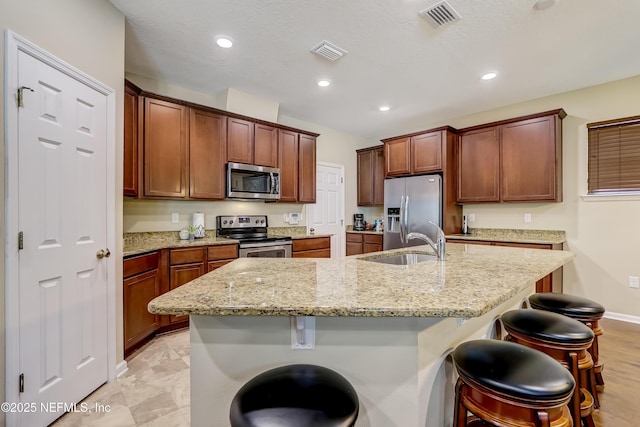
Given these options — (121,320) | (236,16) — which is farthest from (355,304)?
(236,16)

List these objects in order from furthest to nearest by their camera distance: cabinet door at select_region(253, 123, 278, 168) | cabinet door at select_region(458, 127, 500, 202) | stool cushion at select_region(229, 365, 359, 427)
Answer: cabinet door at select_region(458, 127, 500, 202) → cabinet door at select_region(253, 123, 278, 168) → stool cushion at select_region(229, 365, 359, 427)

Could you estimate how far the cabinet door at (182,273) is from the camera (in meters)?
2.82

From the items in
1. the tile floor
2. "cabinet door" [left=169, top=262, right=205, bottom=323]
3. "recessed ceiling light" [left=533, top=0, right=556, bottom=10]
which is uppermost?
"recessed ceiling light" [left=533, top=0, right=556, bottom=10]

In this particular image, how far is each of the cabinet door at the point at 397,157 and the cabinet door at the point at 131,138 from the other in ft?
11.7

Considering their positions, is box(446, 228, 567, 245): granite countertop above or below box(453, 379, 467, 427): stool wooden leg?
above

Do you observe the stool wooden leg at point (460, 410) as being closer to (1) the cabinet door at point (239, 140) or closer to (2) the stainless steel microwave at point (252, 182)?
(2) the stainless steel microwave at point (252, 182)

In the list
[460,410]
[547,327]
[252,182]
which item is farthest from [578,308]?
[252,182]

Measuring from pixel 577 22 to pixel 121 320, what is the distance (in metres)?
4.36

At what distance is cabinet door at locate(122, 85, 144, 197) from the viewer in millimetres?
2625

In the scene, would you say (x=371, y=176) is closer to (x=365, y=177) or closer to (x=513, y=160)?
(x=365, y=177)

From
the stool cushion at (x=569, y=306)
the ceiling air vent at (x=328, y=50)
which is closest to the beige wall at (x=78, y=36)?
the ceiling air vent at (x=328, y=50)

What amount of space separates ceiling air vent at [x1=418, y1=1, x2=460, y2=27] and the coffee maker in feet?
12.0

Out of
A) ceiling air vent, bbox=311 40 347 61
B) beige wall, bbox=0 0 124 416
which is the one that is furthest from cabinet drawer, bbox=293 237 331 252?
ceiling air vent, bbox=311 40 347 61

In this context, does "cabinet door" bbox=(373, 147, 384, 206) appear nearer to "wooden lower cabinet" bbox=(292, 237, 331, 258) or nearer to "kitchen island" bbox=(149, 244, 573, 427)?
"wooden lower cabinet" bbox=(292, 237, 331, 258)
